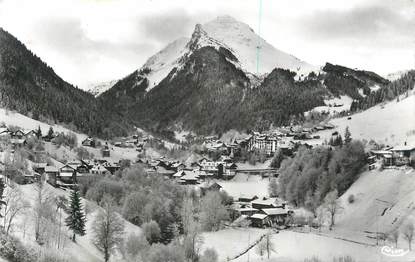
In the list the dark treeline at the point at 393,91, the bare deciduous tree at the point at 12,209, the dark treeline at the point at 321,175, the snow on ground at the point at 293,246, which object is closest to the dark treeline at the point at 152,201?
the snow on ground at the point at 293,246

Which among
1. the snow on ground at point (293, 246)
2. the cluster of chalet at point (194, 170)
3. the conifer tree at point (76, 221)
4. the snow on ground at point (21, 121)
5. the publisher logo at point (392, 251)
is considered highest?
the snow on ground at point (21, 121)

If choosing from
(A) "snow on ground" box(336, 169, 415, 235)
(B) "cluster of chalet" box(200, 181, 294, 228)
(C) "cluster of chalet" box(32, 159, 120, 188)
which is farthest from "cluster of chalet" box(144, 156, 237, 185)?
(A) "snow on ground" box(336, 169, 415, 235)

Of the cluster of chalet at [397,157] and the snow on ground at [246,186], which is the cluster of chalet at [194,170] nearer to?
the snow on ground at [246,186]

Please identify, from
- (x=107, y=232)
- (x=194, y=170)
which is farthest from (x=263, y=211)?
(x=194, y=170)

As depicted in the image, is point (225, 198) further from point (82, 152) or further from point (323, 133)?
point (323, 133)

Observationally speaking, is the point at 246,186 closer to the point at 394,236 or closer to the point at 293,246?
the point at 293,246

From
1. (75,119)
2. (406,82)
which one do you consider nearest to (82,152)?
(75,119)

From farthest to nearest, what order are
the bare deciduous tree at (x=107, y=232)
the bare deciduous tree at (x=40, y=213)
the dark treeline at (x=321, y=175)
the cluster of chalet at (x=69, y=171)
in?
1. the dark treeline at (x=321, y=175)
2. the cluster of chalet at (x=69, y=171)
3. the bare deciduous tree at (x=107, y=232)
4. the bare deciduous tree at (x=40, y=213)

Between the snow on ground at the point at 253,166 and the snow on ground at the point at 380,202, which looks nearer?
the snow on ground at the point at 380,202
